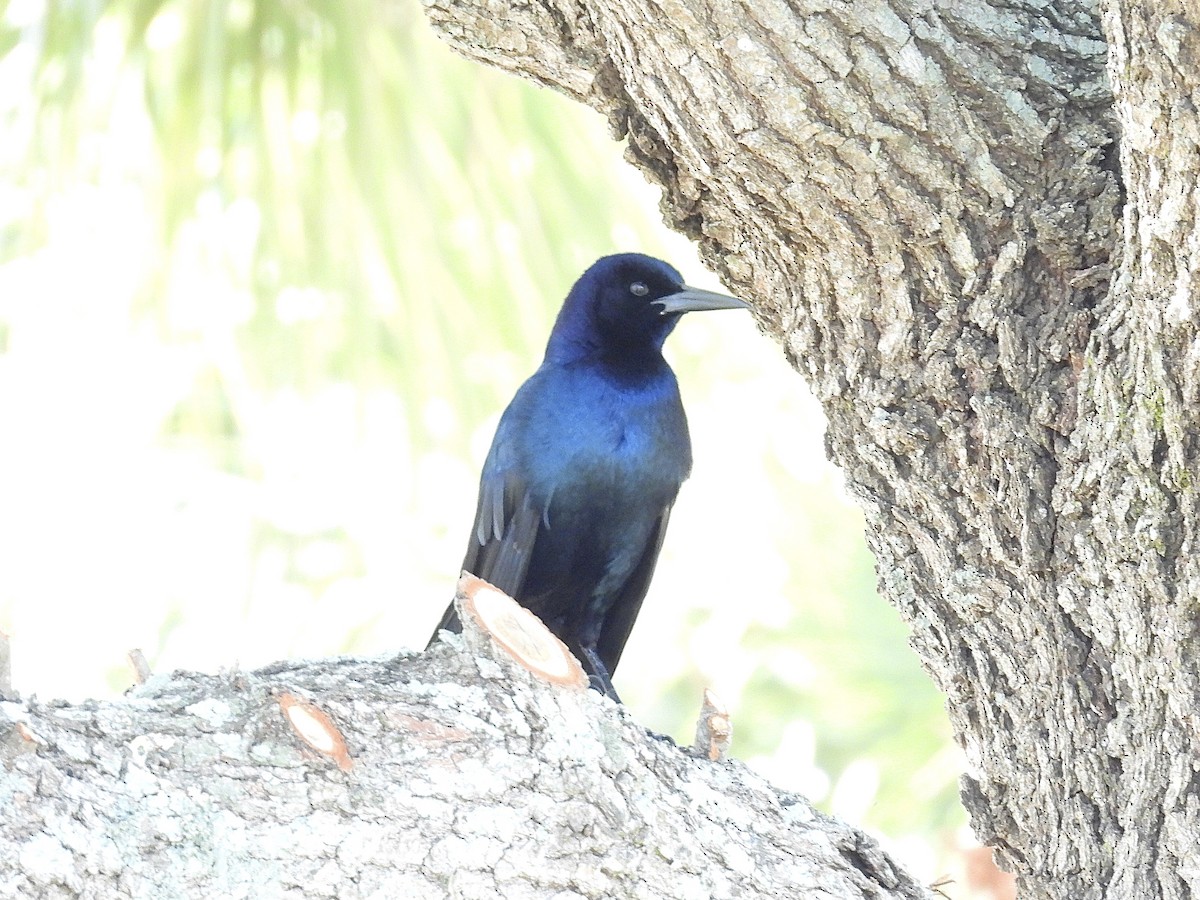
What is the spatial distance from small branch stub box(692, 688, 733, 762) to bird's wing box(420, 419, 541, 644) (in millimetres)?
1395

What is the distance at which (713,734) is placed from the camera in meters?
2.23

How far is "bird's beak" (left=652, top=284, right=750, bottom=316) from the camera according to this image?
3.72 meters

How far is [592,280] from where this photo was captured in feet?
12.8

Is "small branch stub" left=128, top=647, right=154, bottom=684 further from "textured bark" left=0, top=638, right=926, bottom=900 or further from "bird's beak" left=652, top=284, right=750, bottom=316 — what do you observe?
"bird's beak" left=652, top=284, right=750, bottom=316

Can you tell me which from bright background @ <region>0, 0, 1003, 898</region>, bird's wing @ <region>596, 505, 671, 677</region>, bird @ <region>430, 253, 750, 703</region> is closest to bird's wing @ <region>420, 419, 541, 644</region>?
bird @ <region>430, 253, 750, 703</region>

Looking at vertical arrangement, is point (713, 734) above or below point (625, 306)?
below

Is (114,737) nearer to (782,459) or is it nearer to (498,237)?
(498,237)

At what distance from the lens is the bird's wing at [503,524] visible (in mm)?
3625

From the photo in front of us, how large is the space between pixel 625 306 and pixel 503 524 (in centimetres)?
63

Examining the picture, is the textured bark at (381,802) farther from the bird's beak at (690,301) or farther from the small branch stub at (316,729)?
the bird's beak at (690,301)

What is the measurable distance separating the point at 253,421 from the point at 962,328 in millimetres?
2739

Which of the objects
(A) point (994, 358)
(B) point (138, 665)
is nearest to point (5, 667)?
(B) point (138, 665)

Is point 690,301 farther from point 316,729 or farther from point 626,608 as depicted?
point 316,729

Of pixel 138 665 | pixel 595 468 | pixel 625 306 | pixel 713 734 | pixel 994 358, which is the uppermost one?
pixel 625 306
